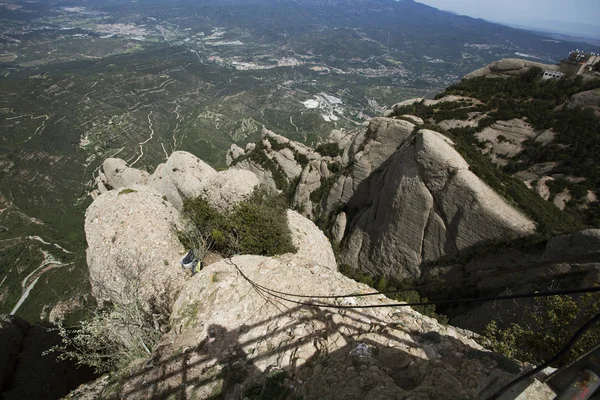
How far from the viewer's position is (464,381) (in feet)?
24.0

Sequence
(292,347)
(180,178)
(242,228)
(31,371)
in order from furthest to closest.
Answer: (180,178), (242,228), (31,371), (292,347)

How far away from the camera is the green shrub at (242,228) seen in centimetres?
1675

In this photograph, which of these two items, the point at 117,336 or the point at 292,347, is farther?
the point at 117,336

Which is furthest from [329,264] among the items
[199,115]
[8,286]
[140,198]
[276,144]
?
[199,115]

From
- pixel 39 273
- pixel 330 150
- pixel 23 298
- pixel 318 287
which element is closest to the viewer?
pixel 318 287

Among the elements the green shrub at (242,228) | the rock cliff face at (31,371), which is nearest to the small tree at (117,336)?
the green shrub at (242,228)

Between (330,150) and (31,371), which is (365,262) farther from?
(31,371)

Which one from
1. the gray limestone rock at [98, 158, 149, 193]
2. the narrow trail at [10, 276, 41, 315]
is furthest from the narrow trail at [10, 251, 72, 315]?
the gray limestone rock at [98, 158, 149, 193]

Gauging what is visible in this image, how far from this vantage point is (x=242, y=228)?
17.1 m

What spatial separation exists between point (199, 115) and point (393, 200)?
190981mm

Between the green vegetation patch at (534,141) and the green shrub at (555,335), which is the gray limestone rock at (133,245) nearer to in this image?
the green shrub at (555,335)

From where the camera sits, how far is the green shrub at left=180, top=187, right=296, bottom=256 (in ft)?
55.0

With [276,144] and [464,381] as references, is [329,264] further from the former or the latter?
[276,144]

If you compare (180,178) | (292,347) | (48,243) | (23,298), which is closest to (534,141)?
(292,347)
